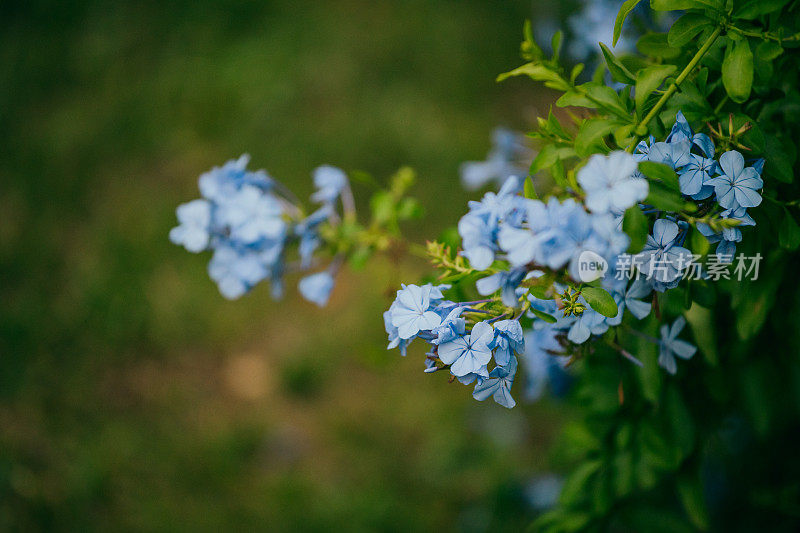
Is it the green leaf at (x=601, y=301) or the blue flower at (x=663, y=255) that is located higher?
the blue flower at (x=663, y=255)

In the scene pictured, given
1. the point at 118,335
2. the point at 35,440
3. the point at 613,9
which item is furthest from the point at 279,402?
the point at 613,9

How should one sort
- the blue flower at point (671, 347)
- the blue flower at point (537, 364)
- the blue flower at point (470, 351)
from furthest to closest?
the blue flower at point (537, 364) < the blue flower at point (671, 347) < the blue flower at point (470, 351)

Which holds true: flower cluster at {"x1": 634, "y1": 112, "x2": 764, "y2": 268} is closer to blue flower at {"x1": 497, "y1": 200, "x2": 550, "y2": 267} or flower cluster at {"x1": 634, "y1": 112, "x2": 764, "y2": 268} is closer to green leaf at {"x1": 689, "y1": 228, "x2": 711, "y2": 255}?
green leaf at {"x1": 689, "y1": 228, "x2": 711, "y2": 255}

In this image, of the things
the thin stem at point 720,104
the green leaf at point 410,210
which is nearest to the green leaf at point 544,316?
the thin stem at point 720,104

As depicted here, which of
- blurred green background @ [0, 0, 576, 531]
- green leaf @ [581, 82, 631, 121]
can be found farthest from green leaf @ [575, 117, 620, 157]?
blurred green background @ [0, 0, 576, 531]

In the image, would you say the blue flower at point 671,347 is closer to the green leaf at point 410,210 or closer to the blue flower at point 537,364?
the blue flower at point 537,364

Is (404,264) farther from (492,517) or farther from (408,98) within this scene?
(492,517)
